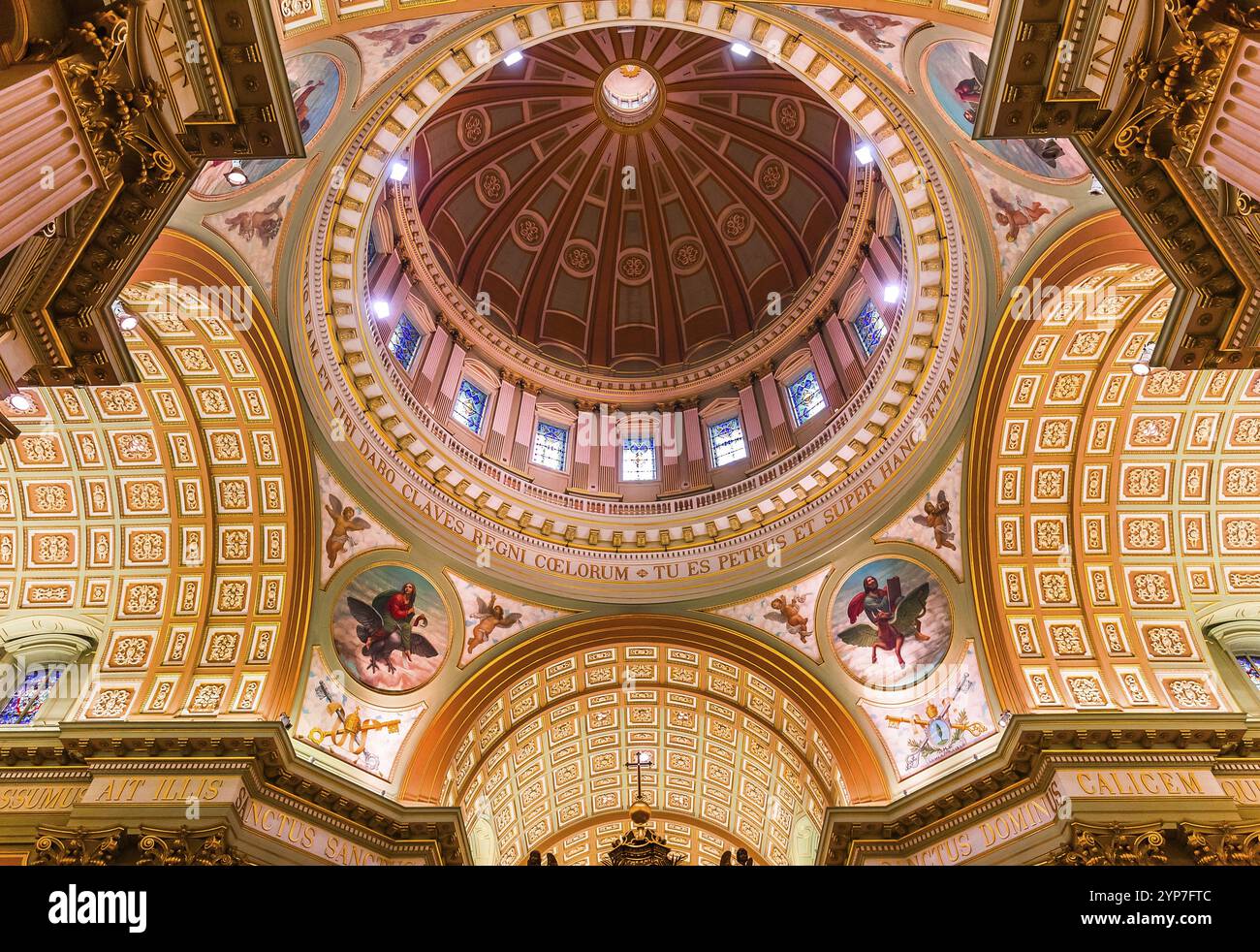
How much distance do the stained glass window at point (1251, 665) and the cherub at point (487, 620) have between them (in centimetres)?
1578

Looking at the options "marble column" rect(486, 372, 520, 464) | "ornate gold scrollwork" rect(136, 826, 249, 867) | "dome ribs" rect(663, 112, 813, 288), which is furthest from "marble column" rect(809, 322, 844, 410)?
"ornate gold scrollwork" rect(136, 826, 249, 867)

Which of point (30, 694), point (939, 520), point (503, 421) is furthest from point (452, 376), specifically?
point (939, 520)

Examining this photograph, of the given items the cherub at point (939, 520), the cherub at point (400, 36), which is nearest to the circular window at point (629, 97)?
the cherub at point (400, 36)

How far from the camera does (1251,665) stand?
61.4 ft

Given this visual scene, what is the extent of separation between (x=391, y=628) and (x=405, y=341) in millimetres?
7926

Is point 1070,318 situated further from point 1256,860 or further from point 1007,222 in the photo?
point 1256,860

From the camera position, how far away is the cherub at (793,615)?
21.1 meters

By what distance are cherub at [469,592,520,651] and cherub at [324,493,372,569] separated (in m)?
3.29

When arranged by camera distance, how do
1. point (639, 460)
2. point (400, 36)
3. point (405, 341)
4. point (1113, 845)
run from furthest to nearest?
1. point (639, 460)
2. point (405, 341)
3. point (400, 36)
4. point (1113, 845)

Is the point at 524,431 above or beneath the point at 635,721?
above

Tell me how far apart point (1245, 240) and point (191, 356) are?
16951mm

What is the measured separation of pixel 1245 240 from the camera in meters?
8.94

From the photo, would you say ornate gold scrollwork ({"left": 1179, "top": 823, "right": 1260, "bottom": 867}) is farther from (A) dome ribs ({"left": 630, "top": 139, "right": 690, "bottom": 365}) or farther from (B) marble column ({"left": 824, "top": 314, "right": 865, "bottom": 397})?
(A) dome ribs ({"left": 630, "top": 139, "right": 690, "bottom": 365})

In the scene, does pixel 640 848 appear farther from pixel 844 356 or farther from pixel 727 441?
pixel 844 356
